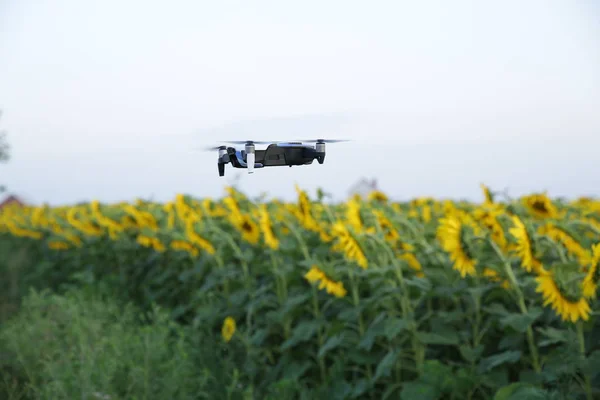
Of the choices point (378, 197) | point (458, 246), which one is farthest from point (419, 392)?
point (378, 197)

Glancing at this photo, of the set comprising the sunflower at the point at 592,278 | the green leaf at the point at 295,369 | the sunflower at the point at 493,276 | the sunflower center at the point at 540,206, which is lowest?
the green leaf at the point at 295,369

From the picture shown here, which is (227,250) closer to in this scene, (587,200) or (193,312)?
(193,312)

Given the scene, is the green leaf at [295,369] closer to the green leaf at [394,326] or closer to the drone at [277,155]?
the green leaf at [394,326]

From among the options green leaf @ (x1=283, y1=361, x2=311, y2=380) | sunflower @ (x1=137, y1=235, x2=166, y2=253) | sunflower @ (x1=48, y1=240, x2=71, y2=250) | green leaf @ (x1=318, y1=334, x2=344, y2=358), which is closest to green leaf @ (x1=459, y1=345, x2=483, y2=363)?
green leaf @ (x1=318, y1=334, x2=344, y2=358)

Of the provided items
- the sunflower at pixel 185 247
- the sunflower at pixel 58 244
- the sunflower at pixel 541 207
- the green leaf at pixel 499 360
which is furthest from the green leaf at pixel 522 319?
the sunflower at pixel 58 244

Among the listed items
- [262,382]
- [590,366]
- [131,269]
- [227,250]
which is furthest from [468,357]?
[131,269]

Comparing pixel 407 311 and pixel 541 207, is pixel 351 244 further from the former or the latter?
pixel 541 207
